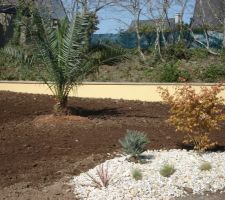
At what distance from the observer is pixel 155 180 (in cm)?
685

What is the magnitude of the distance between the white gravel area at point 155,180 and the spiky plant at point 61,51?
3.84 meters

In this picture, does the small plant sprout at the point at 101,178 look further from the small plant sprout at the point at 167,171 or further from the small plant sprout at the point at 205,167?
Result: the small plant sprout at the point at 205,167

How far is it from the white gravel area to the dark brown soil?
333mm

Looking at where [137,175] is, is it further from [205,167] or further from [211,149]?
[211,149]

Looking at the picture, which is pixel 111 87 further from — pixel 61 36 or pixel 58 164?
pixel 58 164

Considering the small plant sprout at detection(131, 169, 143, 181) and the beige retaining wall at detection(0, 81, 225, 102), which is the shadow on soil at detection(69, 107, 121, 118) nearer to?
the beige retaining wall at detection(0, 81, 225, 102)

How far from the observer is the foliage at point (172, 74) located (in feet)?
59.3

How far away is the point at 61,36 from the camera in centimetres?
1128

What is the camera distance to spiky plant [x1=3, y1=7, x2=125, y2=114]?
11141mm

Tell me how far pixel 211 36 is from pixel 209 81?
4.65m

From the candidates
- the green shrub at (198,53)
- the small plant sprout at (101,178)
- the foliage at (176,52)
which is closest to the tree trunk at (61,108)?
the small plant sprout at (101,178)

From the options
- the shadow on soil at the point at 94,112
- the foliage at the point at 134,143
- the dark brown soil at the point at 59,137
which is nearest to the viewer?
the dark brown soil at the point at 59,137

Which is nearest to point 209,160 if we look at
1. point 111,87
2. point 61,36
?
point 61,36

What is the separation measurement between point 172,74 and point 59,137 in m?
9.31
